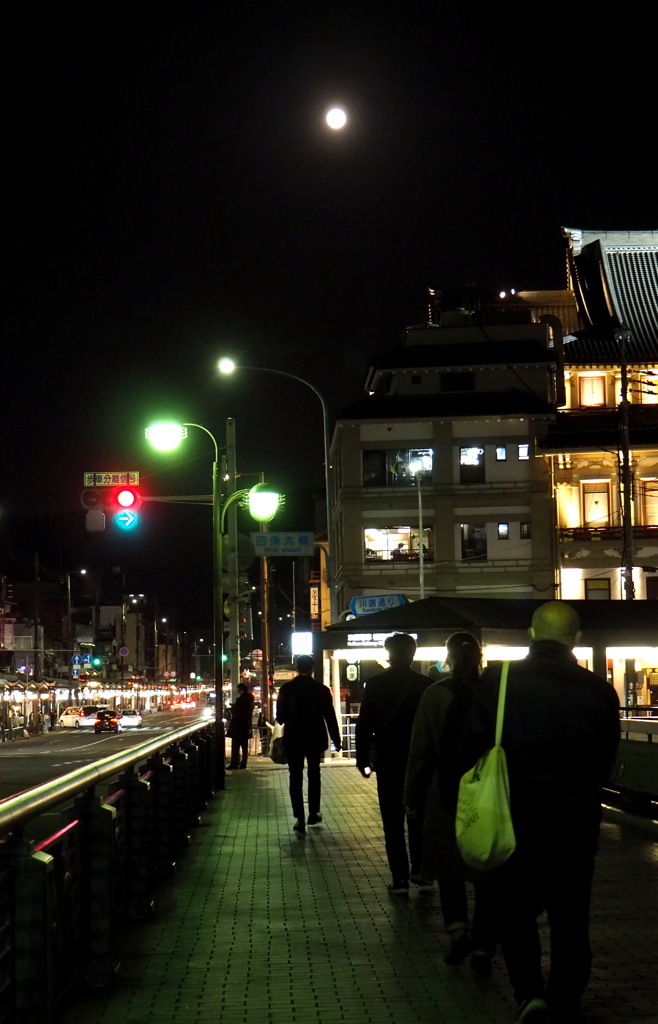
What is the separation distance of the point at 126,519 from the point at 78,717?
64.6m

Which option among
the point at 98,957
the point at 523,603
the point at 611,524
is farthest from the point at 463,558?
the point at 98,957

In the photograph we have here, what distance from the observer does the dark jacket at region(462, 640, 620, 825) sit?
19.4ft

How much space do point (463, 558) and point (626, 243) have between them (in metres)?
21.6

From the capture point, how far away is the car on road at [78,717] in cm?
8488

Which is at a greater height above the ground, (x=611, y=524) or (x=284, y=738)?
(x=611, y=524)

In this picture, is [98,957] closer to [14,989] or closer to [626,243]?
[14,989]

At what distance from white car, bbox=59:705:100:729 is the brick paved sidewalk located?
72.1 metres

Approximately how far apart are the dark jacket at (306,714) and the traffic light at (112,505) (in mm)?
7684

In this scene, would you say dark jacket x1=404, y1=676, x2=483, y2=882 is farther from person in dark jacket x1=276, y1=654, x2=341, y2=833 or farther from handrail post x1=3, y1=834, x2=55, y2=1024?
person in dark jacket x1=276, y1=654, x2=341, y2=833

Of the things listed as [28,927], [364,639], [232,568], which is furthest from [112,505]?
[28,927]

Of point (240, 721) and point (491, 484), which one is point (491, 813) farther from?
point (491, 484)

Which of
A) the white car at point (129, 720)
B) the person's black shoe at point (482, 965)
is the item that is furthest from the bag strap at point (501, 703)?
the white car at point (129, 720)

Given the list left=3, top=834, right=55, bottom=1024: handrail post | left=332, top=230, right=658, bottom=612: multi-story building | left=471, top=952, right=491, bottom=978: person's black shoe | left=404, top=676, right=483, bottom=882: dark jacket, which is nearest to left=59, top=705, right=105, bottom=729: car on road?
left=332, top=230, right=658, bottom=612: multi-story building

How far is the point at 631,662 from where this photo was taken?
38906 millimetres
